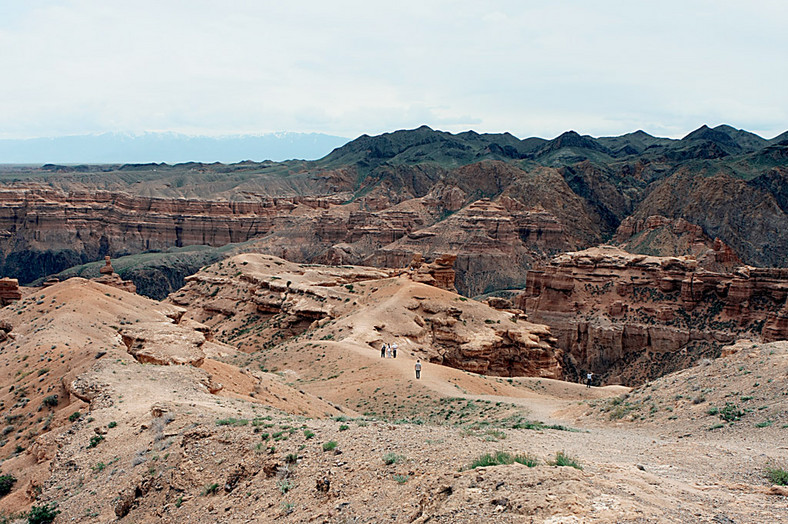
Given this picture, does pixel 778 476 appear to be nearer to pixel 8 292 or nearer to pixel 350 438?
pixel 350 438

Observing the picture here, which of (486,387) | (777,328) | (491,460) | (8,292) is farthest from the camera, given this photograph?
(777,328)

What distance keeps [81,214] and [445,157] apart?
4139 inches

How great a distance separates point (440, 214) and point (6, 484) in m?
120

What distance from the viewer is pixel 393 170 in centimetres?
16925

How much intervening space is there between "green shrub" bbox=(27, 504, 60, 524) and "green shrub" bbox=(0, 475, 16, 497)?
2.34m

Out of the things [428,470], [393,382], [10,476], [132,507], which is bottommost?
[393,382]

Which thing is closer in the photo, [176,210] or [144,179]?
[176,210]

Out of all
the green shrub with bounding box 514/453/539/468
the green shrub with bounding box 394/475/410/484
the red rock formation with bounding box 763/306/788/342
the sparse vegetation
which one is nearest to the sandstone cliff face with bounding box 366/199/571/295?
the red rock formation with bounding box 763/306/788/342

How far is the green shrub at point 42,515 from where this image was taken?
43.7ft

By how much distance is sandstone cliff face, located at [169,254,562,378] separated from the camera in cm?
4062

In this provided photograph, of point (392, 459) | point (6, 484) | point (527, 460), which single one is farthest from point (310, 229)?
point (527, 460)

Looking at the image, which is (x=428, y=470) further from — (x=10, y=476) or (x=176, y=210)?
(x=176, y=210)

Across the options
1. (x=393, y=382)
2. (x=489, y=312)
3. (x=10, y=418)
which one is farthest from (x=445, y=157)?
(x=10, y=418)

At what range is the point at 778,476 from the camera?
408 inches
